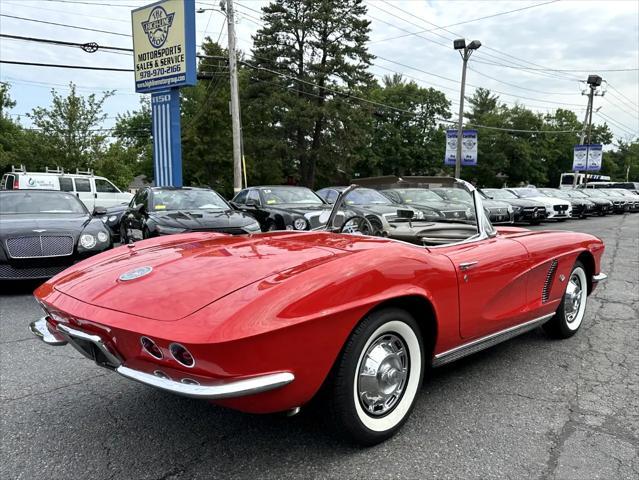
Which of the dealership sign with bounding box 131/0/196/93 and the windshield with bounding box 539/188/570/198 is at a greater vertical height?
the dealership sign with bounding box 131/0/196/93

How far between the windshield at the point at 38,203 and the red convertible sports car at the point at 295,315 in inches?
174

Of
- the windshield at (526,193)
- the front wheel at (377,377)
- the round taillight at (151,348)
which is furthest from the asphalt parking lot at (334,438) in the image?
the windshield at (526,193)

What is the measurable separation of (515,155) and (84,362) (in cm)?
5178

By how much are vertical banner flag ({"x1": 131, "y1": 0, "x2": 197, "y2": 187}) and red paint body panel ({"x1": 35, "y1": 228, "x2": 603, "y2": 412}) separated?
37.7 ft

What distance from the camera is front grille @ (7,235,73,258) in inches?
218

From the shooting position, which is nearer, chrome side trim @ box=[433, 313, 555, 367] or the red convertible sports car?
the red convertible sports car

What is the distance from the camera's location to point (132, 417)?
105 inches

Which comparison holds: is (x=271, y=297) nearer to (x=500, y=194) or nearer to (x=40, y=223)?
(x=40, y=223)

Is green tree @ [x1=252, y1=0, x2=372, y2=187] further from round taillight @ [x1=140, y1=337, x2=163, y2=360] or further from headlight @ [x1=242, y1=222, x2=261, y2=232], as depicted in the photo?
round taillight @ [x1=140, y1=337, x2=163, y2=360]

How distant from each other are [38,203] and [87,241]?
4.98ft

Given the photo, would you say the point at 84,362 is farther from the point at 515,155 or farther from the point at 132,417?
the point at 515,155

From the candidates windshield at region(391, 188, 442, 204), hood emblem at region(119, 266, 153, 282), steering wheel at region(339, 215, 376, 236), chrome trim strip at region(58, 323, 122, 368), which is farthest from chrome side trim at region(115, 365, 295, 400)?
windshield at region(391, 188, 442, 204)

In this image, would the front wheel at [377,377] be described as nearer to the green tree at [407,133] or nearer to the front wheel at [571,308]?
the front wheel at [571,308]

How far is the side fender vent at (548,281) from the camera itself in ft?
11.3
